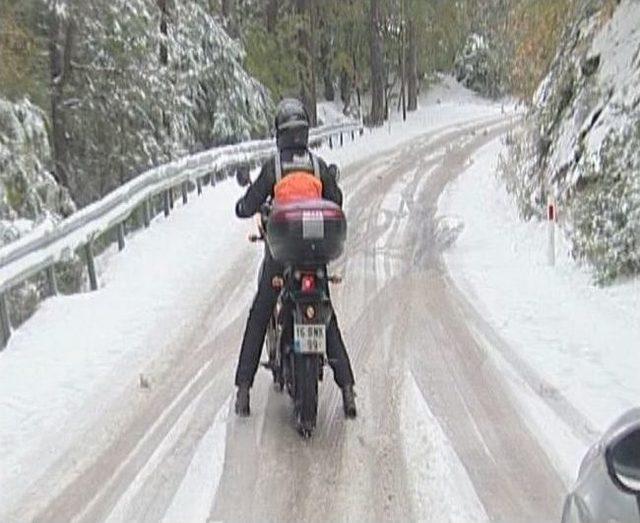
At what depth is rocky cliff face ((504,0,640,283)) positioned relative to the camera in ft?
34.0

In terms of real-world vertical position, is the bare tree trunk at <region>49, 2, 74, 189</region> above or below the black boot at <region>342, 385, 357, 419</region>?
above

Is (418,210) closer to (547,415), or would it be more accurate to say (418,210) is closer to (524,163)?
(524,163)

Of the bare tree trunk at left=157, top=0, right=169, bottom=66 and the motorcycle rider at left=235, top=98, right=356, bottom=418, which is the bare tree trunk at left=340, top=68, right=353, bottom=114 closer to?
the bare tree trunk at left=157, top=0, right=169, bottom=66

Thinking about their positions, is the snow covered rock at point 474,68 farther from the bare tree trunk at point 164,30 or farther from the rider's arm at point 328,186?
the rider's arm at point 328,186

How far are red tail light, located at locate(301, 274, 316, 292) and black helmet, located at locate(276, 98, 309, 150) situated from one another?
1.00 meters

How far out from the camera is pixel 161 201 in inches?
634

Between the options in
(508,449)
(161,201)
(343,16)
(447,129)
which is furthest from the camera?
(343,16)

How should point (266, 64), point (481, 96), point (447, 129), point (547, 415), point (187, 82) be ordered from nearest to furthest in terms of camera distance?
1. point (547, 415)
2. point (187, 82)
3. point (266, 64)
4. point (447, 129)
5. point (481, 96)

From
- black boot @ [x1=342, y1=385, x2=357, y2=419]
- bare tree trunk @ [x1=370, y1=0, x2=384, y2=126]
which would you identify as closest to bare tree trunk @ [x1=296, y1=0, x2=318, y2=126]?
bare tree trunk @ [x1=370, y1=0, x2=384, y2=126]

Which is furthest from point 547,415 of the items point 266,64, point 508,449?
point 266,64

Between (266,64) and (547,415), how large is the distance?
28641 millimetres

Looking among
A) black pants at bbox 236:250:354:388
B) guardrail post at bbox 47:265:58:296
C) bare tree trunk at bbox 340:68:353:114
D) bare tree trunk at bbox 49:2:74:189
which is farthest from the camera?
bare tree trunk at bbox 340:68:353:114

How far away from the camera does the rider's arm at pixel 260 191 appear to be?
6.86 meters

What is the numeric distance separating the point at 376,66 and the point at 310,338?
120 feet
